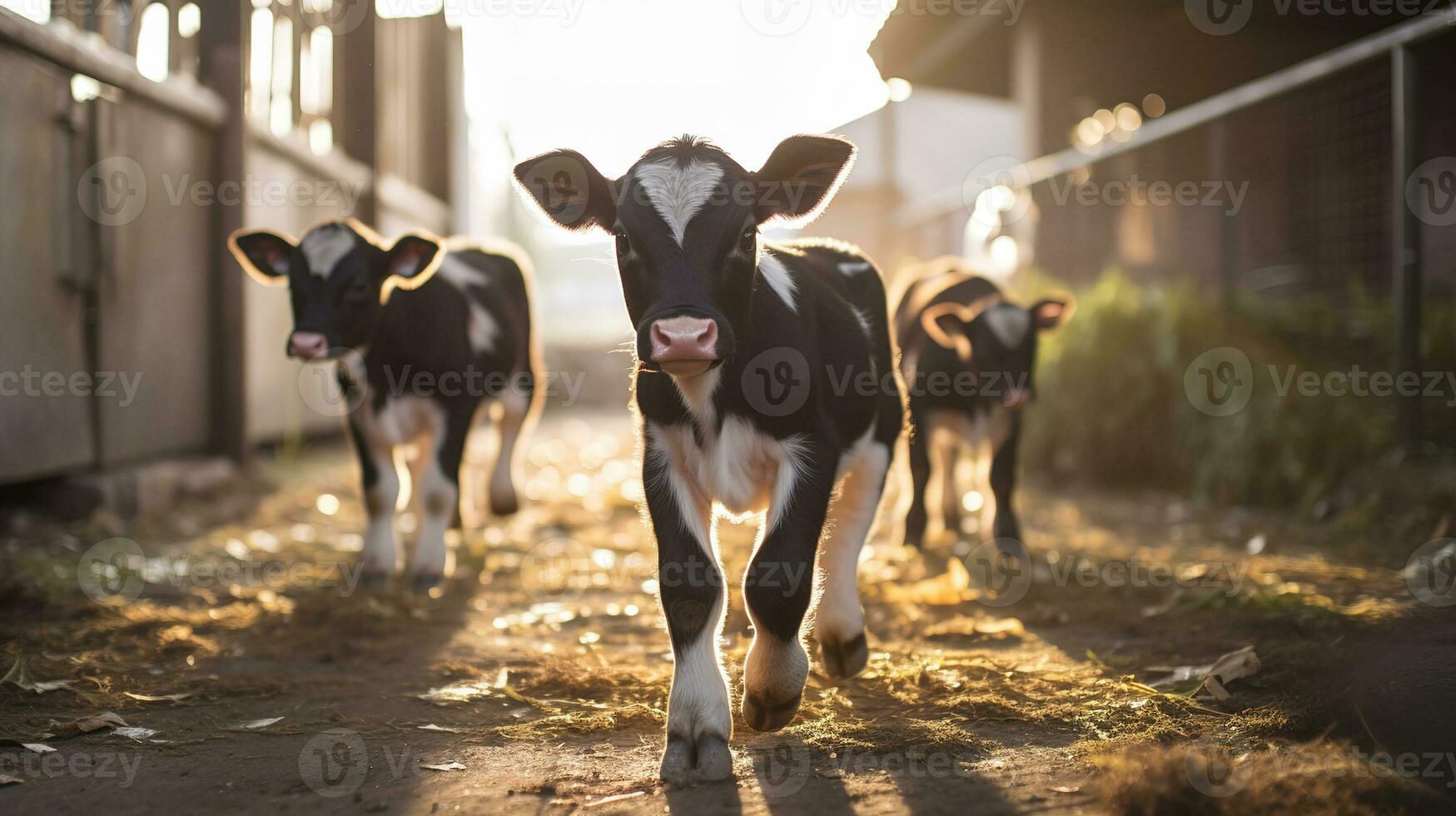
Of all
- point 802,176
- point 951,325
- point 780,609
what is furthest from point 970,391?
point 780,609

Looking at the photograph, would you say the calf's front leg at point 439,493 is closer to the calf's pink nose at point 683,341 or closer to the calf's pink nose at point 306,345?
the calf's pink nose at point 306,345

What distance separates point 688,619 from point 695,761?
37cm

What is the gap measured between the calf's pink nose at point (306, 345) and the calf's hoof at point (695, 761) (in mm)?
3001

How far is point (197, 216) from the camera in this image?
28.6 ft

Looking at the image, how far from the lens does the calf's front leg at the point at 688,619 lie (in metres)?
2.94

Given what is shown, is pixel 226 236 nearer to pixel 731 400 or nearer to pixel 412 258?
pixel 412 258

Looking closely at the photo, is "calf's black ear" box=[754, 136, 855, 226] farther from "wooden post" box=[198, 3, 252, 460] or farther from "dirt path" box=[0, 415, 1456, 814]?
"wooden post" box=[198, 3, 252, 460]

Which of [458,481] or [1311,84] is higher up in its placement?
[1311,84]

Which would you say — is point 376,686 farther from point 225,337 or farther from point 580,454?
point 580,454

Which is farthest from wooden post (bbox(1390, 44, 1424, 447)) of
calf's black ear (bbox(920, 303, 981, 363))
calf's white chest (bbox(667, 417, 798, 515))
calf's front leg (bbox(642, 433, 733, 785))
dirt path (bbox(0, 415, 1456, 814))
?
calf's front leg (bbox(642, 433, 733, 785))

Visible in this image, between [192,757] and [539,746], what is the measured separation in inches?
36.7

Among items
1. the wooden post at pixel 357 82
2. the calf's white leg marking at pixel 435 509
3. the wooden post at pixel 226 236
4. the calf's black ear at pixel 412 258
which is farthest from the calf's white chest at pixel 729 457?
the wooden post at pixel 357 82

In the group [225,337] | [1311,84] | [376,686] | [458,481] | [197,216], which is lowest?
[376,686]

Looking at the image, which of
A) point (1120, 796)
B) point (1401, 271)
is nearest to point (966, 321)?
point (1401, 271)
